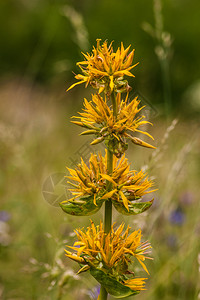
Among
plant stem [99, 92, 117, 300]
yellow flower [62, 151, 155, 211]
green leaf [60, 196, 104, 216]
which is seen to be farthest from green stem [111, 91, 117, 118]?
green leaf [60, 196, 104, 216]

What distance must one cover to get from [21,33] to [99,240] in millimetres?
12544

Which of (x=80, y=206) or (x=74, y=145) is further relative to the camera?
(x=74, y=145)

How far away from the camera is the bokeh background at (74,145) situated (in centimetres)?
209

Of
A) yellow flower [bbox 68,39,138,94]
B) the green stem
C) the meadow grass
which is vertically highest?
yellow flower [bbox 68,39,138,94]

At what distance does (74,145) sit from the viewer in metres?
5.50

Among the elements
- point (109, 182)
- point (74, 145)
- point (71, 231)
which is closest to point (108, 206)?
point (109, 182)

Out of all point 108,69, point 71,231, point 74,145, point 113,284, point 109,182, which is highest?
point 108,69

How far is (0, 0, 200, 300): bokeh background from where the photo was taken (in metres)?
2.09

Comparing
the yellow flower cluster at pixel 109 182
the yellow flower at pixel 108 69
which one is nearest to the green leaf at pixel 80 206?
the yellow flower cluster at pixel 109 182

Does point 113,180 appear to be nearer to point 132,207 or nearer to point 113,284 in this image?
point 132,207

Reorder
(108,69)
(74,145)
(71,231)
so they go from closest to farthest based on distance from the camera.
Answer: (108,69)
(71,231)
(74,145)

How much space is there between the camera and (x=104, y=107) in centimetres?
115

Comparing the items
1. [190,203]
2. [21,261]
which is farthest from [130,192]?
[190,203]

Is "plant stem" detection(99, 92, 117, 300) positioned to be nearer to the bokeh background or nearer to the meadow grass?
the meadow grass
